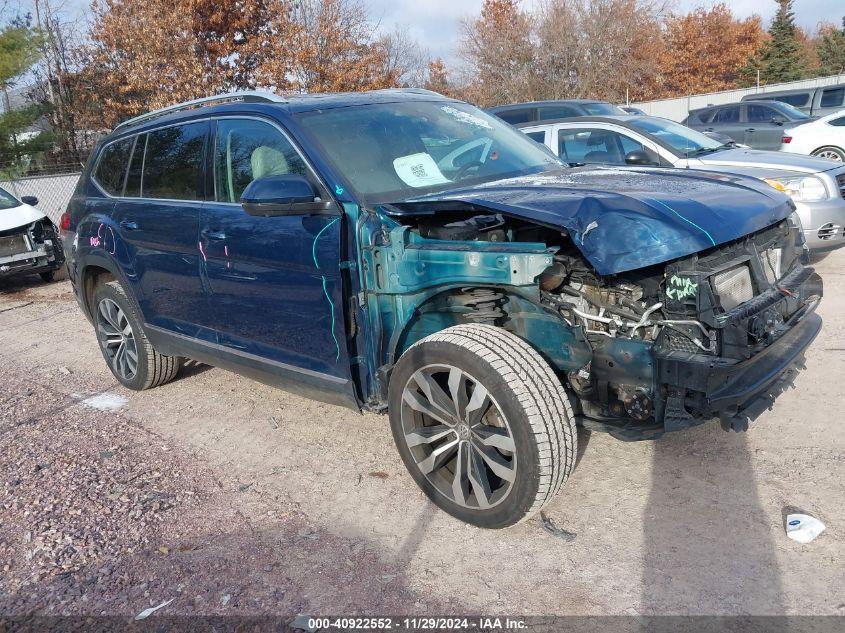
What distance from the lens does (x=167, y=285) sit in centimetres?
452

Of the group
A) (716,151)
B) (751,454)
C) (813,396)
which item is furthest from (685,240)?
(716,151)

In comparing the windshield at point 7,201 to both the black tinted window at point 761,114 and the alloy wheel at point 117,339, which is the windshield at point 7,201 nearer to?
the alloy wheel at point 117,339

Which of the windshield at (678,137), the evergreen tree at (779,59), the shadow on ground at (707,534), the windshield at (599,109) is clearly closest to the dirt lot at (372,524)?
the shadow on ground at (707,534)

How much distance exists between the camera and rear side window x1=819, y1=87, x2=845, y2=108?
16.0 metres

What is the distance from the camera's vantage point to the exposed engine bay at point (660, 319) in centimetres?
264

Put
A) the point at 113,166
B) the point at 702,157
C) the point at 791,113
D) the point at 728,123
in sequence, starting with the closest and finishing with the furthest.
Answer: the point at 113,166 → the point at 702,157 → the point at 791,113 → the point at 728,123

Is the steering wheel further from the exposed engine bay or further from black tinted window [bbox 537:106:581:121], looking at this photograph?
black tinted window [bbox 537:106:581:121]

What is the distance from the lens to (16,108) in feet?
63.4

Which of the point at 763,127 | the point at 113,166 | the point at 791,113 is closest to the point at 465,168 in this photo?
the point at 113,166

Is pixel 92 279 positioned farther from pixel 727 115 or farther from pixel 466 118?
pixel 727 115

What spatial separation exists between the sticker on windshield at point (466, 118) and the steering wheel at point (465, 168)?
1.49 ft

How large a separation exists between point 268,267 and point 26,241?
828 centimetres

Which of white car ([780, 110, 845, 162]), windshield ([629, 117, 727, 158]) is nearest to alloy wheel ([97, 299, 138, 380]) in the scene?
windshield ([629, 117, 727, 158])

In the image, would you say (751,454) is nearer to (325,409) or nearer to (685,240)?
(685,240)
